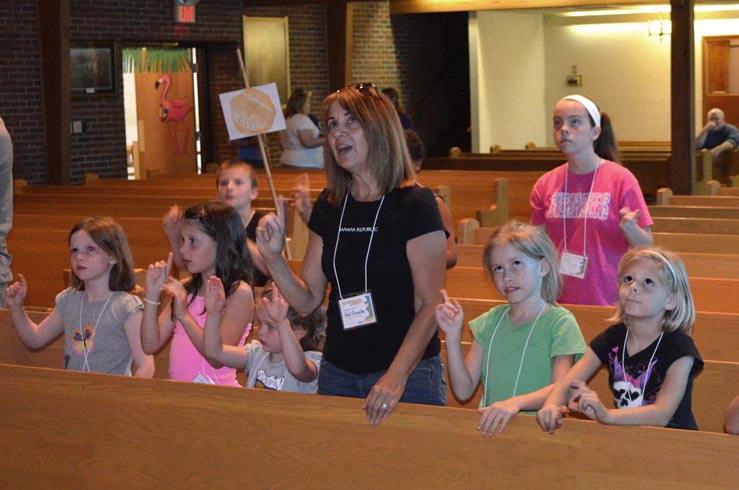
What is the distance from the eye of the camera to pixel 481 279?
5195mm

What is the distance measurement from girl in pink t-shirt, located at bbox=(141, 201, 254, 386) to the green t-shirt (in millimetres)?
1017

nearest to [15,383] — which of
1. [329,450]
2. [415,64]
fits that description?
[329,450]

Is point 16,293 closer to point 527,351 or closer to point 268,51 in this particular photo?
point 527,351

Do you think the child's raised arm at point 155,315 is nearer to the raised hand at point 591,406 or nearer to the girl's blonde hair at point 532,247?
the girl's blonde hair at point 532,247

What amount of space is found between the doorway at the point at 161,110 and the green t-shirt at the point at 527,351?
10239 millimetres

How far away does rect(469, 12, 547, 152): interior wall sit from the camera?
16125 mm

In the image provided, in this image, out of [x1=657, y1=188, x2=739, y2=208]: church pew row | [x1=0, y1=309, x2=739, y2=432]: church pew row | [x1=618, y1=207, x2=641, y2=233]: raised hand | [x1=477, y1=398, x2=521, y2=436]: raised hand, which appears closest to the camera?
[x1=477, y1=398, x2=521, y2=436]: raised hand

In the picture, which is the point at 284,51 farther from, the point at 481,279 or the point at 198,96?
the point at 481,279

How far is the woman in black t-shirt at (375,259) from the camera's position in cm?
280

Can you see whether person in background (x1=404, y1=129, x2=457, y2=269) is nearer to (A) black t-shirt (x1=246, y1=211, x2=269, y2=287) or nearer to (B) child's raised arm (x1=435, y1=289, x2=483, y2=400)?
(A) black t-shirt (x1=246, y1=211, x2=269, y2=287)

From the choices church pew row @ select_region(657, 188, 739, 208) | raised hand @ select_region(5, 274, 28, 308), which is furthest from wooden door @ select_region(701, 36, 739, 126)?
raised hand @ select_region(5, 274, 28, 308)

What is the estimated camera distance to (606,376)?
12.2 ft

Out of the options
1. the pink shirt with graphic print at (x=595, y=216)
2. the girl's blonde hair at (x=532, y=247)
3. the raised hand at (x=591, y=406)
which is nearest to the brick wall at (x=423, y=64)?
the pink shirt with graphic print at (x=595, y=216)

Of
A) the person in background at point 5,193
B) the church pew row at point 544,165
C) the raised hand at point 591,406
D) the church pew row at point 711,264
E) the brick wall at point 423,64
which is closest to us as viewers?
the raised hand at point 591,406
